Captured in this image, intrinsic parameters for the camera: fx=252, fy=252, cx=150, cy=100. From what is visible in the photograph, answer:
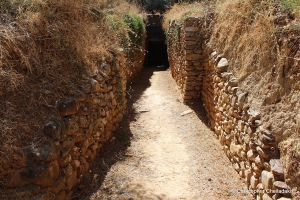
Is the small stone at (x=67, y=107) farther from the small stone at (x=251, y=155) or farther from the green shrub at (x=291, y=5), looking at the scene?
the green shrub at (x=291, y=5)

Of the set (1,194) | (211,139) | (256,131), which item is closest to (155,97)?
(211,139)

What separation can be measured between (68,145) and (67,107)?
501 millimetres

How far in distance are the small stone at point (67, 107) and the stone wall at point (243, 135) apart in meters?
2.44

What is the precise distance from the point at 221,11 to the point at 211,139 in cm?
275

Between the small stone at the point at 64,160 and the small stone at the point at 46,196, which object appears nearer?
the small stone at the point at 46,196

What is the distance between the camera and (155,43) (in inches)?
661

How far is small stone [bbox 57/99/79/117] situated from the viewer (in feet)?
10.9

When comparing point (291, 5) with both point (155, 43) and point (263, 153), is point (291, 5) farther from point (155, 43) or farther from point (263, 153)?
point (155, 43)

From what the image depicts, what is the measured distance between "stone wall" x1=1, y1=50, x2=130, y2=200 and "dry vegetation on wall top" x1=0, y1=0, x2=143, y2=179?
0.39 feet

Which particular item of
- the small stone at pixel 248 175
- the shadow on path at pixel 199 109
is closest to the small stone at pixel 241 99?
the small stone at pixel 248 175

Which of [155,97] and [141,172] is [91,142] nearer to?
[141,172]

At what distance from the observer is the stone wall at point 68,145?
2779mm

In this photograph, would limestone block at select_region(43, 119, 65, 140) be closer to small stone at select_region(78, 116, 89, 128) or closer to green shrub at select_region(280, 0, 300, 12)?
small stone at select_region(78, 116, 89, 128)

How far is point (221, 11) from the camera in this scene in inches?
212
